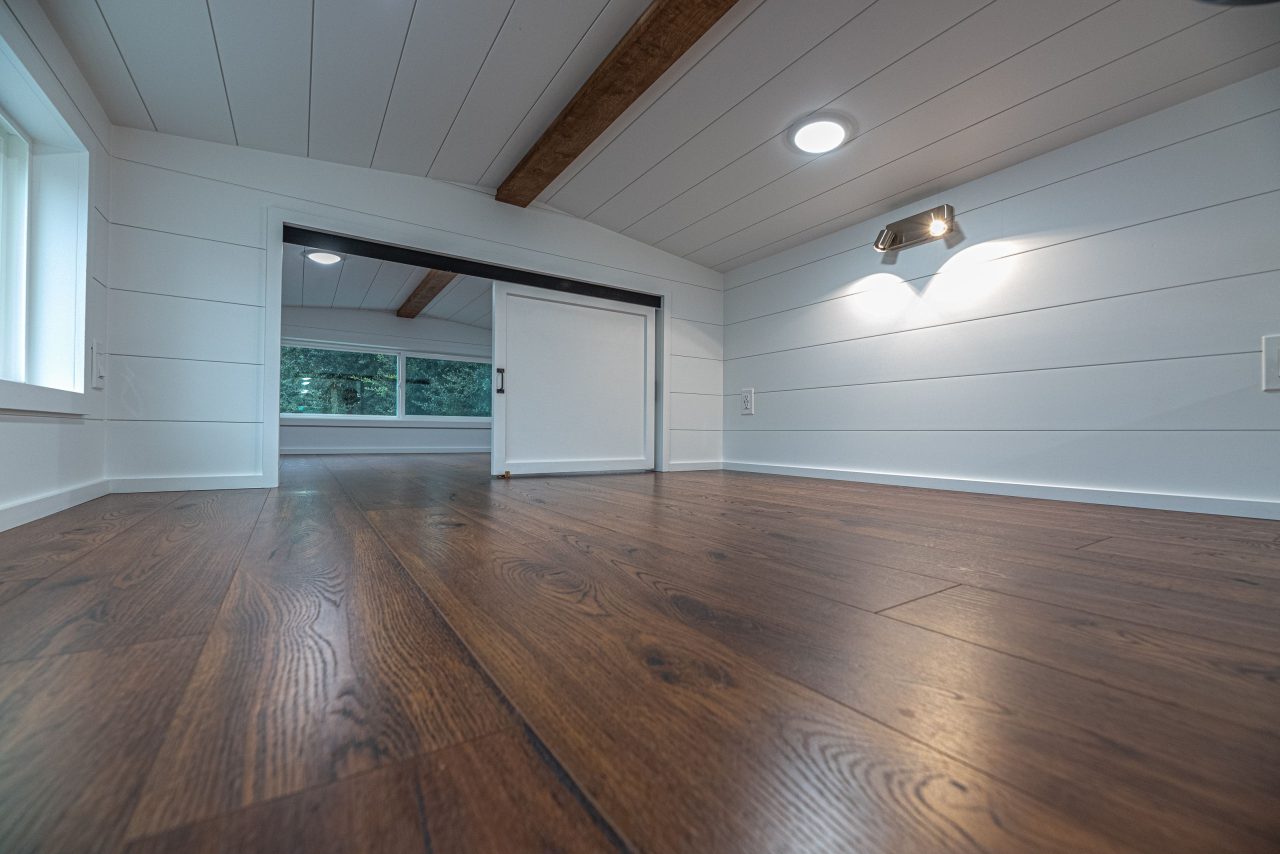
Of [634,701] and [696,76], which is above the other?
[696,76]

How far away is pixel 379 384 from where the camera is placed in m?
6.82

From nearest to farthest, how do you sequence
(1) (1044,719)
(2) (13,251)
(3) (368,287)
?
(1) (1044,719)
(2) (13,251)
(3) (368,287)

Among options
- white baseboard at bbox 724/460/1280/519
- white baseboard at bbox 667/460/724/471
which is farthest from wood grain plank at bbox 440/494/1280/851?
white baseboard at bbox 667/460/724/471

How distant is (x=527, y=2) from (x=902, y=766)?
2184 millimetres

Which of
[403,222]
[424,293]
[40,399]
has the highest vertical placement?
[424,293]

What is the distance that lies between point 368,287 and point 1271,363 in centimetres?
643

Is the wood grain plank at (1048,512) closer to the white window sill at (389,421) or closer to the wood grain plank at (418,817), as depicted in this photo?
the wood grain plank at (418,817)

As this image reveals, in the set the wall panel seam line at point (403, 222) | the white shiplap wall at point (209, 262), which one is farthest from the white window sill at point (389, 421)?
the white shiplap wall at point (209, 262)

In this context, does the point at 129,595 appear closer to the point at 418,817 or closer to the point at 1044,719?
the point at 418,817

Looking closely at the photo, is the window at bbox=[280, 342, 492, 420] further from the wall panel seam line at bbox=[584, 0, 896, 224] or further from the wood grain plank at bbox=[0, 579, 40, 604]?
the wood grain plank at bbox=[0, 579, 40, 604]

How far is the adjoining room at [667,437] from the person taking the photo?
0.40m

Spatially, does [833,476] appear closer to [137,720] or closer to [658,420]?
[658,420]

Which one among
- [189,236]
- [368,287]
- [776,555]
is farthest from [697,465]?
[368,287]

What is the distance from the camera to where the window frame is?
247 inches
